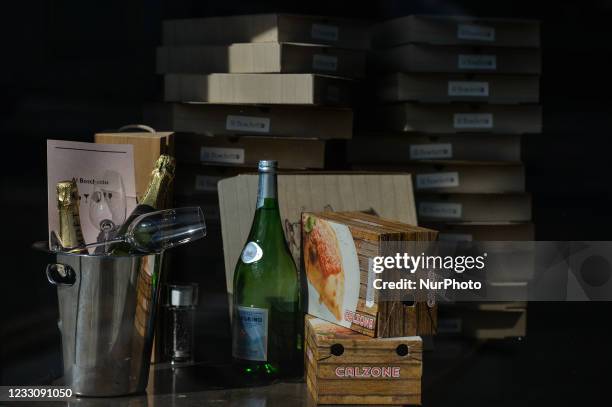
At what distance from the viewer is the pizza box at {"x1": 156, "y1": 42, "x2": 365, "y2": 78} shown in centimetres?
197

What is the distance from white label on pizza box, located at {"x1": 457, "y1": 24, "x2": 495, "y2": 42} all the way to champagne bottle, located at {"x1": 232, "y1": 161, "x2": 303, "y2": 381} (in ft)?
2.80

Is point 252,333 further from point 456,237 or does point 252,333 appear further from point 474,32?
point 474,32

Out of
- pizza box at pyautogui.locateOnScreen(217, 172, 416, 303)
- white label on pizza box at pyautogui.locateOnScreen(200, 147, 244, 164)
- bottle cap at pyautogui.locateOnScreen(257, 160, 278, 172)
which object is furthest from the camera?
white label on pizza box at pyautogui.locateOnScreen(200, 147, 244, 164)

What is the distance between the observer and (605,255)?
6.24ft

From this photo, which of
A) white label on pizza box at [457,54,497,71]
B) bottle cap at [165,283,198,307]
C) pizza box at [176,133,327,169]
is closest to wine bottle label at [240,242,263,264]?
bottle cap at [165,283,198,307]

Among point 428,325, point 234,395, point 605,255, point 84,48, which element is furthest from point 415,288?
point 84,48

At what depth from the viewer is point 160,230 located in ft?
4.47

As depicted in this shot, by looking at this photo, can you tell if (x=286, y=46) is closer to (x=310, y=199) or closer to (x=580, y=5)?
(x=310, y=199)

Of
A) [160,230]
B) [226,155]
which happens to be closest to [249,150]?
[226,155]

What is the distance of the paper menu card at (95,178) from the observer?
1415mm

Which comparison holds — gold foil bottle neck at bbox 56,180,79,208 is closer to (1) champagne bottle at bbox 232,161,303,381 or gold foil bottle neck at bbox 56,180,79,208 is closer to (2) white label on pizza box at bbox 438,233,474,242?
(1) champagne bottle at bbox 232,161,303,381

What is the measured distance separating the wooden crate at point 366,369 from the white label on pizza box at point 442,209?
0.85 metres

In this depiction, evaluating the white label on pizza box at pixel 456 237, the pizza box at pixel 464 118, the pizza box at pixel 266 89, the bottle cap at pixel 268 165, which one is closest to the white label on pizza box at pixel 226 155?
the pizza box at pixel 266 89

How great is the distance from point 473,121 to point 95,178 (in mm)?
1018
